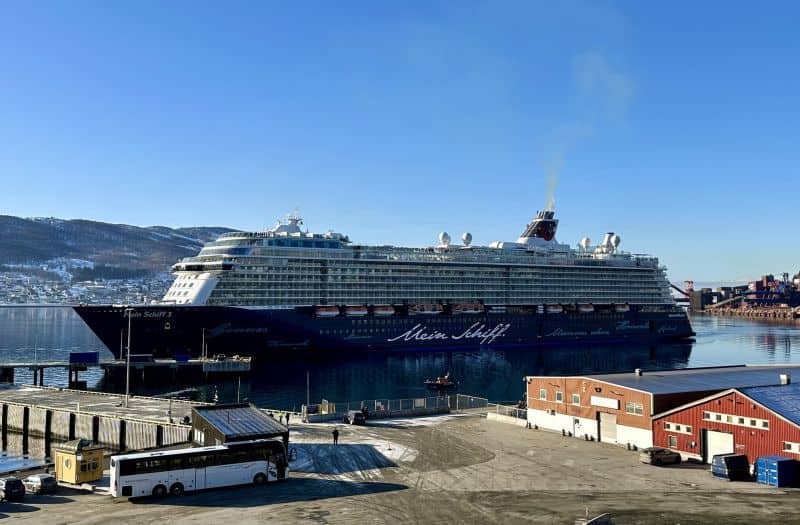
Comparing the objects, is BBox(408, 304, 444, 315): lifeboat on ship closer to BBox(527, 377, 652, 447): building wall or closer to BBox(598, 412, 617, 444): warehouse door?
BBox(527, 377, 652, 447): building wall

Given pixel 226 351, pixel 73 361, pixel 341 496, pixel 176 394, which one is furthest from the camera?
pixel 226 351

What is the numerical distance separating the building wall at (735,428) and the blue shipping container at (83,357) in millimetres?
57109

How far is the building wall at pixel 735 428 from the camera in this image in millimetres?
30156

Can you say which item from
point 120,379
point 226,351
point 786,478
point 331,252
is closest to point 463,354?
point 331,252

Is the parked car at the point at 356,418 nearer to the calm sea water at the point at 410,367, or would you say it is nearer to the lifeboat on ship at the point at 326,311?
the calm sea water at the point at 410,367

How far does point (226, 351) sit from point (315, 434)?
45.8 metres

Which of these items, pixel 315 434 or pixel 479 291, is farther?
pixel 479 291

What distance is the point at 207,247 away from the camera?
303ft

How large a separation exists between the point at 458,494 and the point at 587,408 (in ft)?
46.8

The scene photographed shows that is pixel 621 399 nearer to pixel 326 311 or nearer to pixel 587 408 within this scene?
pixel 587 408

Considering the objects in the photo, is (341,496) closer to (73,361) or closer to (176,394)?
(176,394)

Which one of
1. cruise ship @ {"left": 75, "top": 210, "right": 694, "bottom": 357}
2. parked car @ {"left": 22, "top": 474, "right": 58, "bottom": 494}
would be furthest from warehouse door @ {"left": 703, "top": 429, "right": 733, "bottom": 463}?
cruise ship @ {"left": 75, "top": 210, "right": 694, "bottom": 357}

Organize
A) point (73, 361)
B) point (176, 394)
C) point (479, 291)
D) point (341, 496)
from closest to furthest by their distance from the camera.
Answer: point (341, 496)
point (176, 394)
point (73, 361)
point (479, 291)

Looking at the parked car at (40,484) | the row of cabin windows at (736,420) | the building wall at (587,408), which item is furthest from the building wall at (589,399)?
the parked car at (40,484)
